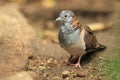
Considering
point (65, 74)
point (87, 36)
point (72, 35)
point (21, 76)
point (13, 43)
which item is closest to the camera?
point (21, 76)

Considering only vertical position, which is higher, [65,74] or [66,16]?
[66,16]

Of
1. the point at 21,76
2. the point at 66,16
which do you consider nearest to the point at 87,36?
the point at 66,16

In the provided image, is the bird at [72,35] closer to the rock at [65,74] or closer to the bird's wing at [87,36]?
the bird's wing at [87,36]

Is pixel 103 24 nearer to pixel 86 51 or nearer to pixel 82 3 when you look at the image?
pixel 82 3

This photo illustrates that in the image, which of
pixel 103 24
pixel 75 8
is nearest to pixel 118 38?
pixel 103 24

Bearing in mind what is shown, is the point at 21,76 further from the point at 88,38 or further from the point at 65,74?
the point at 88,38

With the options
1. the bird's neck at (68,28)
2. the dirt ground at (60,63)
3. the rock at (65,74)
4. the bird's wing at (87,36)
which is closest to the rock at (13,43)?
the dirt ground at (60,63)

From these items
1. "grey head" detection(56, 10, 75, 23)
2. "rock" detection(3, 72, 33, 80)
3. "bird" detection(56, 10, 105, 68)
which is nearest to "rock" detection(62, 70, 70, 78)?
"bird" detection(56, 10, 105, 68)

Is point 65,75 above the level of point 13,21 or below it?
below

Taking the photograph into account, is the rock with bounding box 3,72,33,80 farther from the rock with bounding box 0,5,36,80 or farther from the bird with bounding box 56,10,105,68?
the bird with bounding box 56,10,105,68
